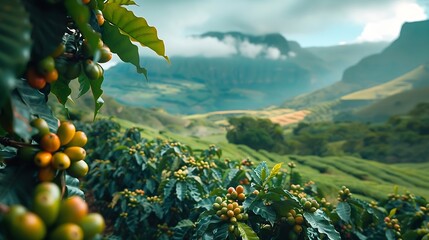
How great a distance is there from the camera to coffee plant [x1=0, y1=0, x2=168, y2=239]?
34.8 inches

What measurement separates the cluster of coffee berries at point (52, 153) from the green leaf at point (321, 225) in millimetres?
2047

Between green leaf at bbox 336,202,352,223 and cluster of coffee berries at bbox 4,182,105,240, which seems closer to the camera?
cluster of coffee berries at bbox 4,182,105,240

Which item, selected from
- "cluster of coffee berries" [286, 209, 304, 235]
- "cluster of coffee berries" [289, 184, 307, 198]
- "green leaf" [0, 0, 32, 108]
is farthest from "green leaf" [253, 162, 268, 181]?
"green leaf" [0, 0, 32, 108]

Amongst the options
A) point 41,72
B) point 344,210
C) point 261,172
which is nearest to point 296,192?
point 344,210

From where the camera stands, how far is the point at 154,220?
538 centimetres

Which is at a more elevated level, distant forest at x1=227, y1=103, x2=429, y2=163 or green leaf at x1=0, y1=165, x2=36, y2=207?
green leaf at x1=0, y1=165, x2=36, y2=207

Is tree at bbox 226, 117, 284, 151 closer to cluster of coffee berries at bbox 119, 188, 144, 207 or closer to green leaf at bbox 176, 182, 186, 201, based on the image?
cluster of coffee berries at bbox 119, 188, 144, 207

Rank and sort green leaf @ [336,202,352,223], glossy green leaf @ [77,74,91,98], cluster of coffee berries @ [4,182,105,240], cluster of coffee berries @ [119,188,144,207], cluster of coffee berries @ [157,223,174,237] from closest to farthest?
cluster of coffee berries @ [4,182,105,240]
glossy green leaf @ [77,74,91,98]
green leaf @ [336,202,352,223]
cluster of coffee berries @ [157,223,174,237]
cluster of coffee berries @ [119,188,144,207]

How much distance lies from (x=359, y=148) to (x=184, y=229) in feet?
164

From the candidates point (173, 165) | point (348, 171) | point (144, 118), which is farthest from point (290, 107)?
point (173, 165)

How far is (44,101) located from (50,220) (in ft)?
2.15

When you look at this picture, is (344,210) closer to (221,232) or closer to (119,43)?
(221,232)

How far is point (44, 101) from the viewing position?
136cm

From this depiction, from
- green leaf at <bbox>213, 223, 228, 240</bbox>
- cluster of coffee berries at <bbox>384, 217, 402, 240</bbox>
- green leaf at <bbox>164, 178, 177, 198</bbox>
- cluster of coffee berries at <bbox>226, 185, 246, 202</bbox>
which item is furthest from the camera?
green leaf at <bbox>164, 178, 177, 198</bbox>
